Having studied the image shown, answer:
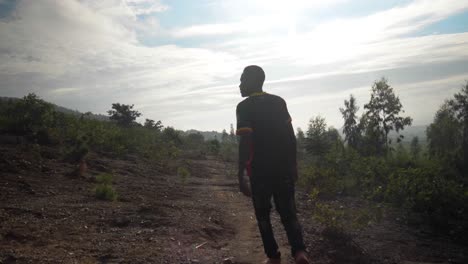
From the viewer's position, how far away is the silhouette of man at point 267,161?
325 centimetres

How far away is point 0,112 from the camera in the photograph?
47.4 ft

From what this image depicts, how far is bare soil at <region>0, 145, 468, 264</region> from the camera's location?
3.80 meters

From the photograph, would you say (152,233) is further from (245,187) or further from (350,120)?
(350,120)

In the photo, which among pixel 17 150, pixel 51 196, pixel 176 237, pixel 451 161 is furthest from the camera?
pixel 451 161

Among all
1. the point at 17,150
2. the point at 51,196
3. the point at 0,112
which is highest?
the point at 0,112

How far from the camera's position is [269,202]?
10.8 feet

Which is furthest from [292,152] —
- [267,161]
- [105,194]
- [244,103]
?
[105,194]

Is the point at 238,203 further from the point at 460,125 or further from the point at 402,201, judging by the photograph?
the point at 460,125

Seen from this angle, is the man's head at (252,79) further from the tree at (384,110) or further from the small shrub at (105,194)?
the tree at (384,110)

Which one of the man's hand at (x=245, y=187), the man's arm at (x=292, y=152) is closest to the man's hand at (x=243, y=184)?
the man's hand at (x=245, y=187)

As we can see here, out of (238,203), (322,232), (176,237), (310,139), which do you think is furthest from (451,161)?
(176,237)

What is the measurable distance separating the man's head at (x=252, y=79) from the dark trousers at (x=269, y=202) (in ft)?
2.88

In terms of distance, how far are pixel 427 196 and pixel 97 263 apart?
23.4 feet

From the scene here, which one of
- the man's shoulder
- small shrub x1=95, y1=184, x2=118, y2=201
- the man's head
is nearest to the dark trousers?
the man's shoulder
